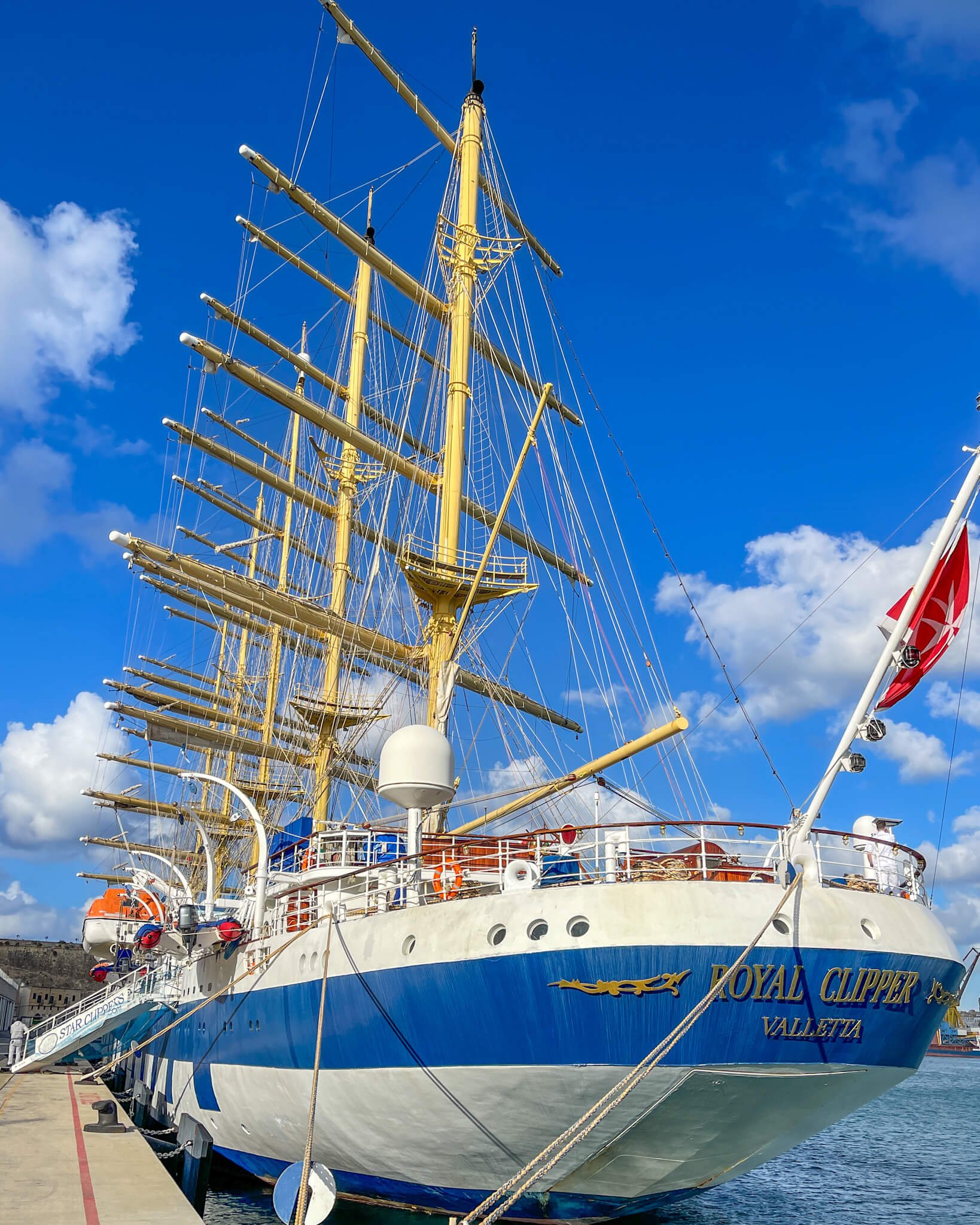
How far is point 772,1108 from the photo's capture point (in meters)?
13.9

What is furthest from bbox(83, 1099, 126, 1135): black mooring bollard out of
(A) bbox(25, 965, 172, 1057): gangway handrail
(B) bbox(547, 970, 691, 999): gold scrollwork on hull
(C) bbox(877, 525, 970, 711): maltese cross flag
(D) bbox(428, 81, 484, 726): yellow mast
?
(C) bbox(877, 525, 970, 711): maltese cross flag

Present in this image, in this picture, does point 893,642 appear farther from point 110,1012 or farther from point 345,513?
point 345,513

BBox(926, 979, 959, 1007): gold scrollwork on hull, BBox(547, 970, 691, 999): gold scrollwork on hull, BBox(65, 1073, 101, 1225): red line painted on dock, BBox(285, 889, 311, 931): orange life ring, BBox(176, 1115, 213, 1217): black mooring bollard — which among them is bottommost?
BBox(176, 1115, 213, 1217): black mooring bollard

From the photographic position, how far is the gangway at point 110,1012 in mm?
28672

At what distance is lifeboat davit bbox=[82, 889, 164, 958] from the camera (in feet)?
132

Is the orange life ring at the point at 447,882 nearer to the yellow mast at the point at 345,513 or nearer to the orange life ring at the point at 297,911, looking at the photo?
the orange life ring at the point at 297,911

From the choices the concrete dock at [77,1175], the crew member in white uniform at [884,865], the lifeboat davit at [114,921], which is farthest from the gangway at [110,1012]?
the crew member in white uniform at [884,865]

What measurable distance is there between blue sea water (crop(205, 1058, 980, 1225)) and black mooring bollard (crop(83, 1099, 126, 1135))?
2461mm

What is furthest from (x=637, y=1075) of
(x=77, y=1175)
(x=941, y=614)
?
(x=77, y=1175)

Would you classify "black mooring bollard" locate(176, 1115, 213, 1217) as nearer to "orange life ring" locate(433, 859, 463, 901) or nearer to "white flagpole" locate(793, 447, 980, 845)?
"orange life ring" locate(433, 859, 463, 901)

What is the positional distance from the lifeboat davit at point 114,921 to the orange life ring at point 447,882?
25.3 metres

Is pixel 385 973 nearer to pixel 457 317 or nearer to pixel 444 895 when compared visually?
pixel 444 895

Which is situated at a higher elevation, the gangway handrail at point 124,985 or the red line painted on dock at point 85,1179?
the gangway handrail at point 124,985

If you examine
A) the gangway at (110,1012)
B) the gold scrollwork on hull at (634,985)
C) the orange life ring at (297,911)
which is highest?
the orange life ring at (297,911)
